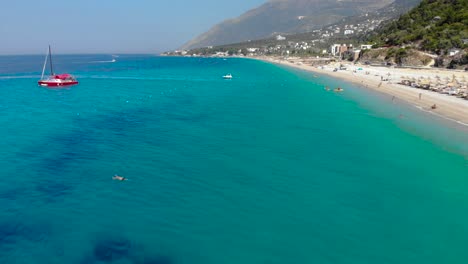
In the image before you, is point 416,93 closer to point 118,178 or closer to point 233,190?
point 233,190

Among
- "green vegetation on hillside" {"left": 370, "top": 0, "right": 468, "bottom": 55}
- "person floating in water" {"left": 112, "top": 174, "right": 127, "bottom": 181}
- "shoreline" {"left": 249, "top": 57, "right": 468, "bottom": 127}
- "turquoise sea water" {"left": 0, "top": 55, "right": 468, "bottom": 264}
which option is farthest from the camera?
"green vegetation on hillside" {"left": 370, "top": 0, "right": 468, "bottom": 55}

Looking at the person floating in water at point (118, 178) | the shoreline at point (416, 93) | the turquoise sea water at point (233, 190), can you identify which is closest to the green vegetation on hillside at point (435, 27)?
→ the shoreline at point (416, 93)

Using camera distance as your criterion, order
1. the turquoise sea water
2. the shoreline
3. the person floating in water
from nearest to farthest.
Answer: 1. the turquoise sea water
2. the person floating in water
3. the shoreline

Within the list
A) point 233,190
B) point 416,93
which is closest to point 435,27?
point 416,93

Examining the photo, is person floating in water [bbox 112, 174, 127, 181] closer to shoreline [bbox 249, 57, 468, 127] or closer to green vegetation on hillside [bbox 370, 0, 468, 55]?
shoreline [bbox 249, 57, 468, 127]

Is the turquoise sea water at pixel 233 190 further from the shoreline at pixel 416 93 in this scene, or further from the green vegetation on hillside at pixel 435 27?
the green vegetation on hillside at pixel 435 27

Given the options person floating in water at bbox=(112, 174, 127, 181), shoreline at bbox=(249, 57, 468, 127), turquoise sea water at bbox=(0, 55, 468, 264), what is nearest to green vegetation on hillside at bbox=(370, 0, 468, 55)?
shoreline at bbox=(249, 57, 468, 127)

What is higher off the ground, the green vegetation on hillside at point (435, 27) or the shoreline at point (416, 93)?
the green vegetation on hillside at point (435, 27)

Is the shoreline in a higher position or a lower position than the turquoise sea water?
higher
